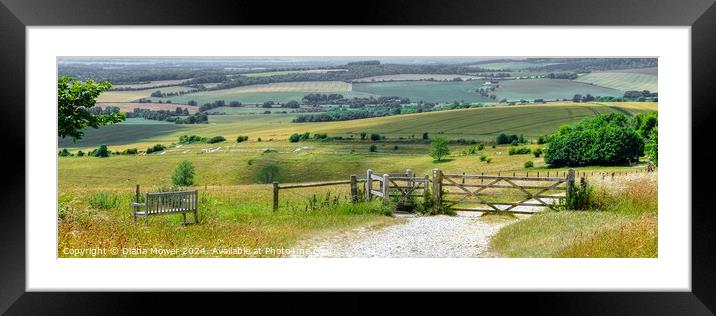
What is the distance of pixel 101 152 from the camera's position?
11.9 meters

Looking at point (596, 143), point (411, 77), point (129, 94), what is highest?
point (411, 77)

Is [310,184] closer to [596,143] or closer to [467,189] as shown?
[467,189]

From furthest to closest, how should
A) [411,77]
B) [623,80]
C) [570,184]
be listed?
[570,184]
[411,77]
[623,80]

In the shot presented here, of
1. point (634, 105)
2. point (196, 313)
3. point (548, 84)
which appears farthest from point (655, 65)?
point (196, 313)

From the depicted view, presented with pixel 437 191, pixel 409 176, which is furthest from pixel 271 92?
pixel 437 191

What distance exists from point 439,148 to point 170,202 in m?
3.69

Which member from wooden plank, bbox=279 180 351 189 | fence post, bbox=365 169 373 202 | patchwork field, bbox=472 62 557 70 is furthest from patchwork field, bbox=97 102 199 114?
patchwork field, bbox=472 62 557 70

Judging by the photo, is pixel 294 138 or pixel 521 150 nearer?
pixel 294 138

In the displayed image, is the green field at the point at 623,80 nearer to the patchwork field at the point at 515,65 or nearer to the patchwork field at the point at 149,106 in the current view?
the patchwork field at the point at 515,65

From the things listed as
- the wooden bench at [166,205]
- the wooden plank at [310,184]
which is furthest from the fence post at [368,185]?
the wooden bench at [166,205]

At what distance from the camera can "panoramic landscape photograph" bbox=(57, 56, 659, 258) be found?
456 inches

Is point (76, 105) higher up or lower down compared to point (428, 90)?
lower down
